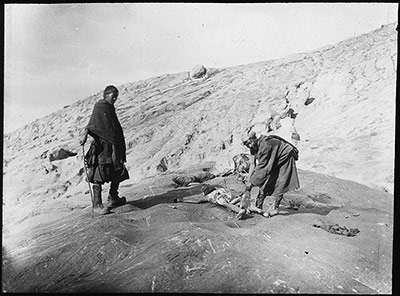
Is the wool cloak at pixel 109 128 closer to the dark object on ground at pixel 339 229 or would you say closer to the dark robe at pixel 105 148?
the dark robe at pixel 105 148

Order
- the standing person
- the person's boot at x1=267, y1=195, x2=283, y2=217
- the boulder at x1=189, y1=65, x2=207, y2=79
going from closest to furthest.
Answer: the person's boot at x1=267, y1=195, x2=283, y2=217
the standing person
the boulder at x1=189, y1=65, x2=207, y2=79

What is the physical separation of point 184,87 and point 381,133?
2.65m

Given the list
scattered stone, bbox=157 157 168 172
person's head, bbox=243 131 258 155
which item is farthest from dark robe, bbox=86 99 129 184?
person's head, bbox=243 131 258 155

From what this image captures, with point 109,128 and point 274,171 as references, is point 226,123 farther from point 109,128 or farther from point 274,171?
point 109,128

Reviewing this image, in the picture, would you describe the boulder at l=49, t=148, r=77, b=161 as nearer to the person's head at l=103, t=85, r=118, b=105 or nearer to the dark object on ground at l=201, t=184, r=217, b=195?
the person's head at l=103, t=85, r=118, b=105

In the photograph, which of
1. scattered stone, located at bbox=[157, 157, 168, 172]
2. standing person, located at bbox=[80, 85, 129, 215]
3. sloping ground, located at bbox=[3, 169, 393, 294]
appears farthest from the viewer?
scattered stone, located at bbox=[157, 157, 168, 172]

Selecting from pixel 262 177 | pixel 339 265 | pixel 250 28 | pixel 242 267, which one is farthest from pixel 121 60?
pixel 339 265

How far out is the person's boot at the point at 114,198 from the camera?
779 centimetres

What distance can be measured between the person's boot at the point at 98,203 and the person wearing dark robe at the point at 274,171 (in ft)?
5.98

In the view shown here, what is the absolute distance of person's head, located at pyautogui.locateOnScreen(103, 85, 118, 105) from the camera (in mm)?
7953

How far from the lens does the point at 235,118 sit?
26.9 feet

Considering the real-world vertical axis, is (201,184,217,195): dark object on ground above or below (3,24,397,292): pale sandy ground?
below

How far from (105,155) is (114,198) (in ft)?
1.83

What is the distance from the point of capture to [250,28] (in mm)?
8031
